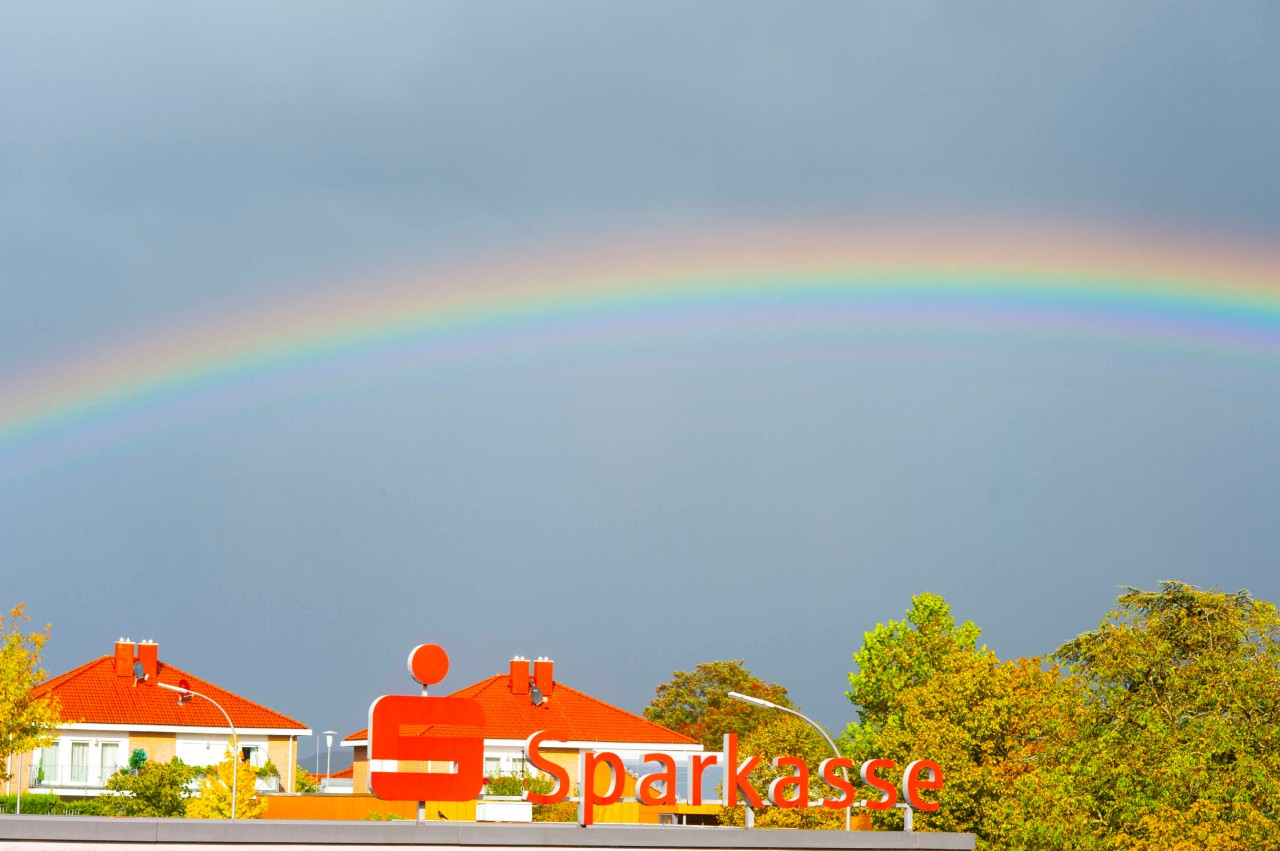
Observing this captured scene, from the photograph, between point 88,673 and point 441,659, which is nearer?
point 441,659

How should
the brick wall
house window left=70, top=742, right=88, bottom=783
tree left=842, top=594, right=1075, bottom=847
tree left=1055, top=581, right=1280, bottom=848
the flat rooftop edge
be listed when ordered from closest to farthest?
the flat rooftop edge < tree left=1055, top=581, right=1280, bottom=848 < tree left=842, top=594, right=1075, bottom=847 < house window left=70, top=742, right=88, bottom=783 < the brick wall

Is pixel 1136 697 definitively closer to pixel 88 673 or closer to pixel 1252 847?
pixel 1252 847

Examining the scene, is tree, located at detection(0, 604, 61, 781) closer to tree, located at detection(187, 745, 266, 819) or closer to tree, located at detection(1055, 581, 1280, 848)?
tree, located at detection(187, 745, 266, 819)

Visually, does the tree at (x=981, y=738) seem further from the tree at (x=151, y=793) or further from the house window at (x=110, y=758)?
the house window at (x=110, y=758)

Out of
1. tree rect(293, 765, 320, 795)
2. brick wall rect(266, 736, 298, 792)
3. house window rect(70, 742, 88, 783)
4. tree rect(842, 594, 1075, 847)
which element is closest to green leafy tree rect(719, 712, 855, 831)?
tree rect(842, 594, 1075, 847)

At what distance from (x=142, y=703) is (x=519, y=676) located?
2575 cm

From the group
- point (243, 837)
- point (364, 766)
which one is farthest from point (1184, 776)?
point (364, 766)

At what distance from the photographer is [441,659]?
113 ft

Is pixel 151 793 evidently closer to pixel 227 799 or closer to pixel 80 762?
pixel 227 799

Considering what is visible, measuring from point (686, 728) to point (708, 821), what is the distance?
6275 cm

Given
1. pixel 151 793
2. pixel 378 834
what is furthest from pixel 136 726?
pixel 378 834

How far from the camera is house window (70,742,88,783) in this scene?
312ft

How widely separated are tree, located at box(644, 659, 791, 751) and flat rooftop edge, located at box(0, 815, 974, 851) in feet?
343

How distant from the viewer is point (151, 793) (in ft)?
272
